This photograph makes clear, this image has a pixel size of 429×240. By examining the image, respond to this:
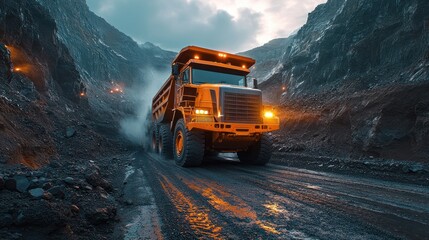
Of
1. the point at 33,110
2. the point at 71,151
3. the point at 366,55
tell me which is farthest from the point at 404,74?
the point at 33,110

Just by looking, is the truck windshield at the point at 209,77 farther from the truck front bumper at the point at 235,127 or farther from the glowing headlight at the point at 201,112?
the truck front bumper at the point at 235,127

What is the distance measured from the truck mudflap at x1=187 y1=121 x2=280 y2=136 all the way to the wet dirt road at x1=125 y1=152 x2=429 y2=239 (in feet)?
7.24

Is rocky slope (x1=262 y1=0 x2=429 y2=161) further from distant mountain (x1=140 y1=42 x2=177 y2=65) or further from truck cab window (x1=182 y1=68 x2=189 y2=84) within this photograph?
distant mountain (x1=140 y1=42 x2=177 y2=65)

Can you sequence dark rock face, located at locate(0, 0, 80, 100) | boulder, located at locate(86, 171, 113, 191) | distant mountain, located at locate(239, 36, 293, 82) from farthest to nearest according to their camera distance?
distant mountain, located at locate(239, 36, 293, 82) < dark rock face, located at locate(0, 0, 80, 100) < boulder, located at locate(86, 171, 113, 191)

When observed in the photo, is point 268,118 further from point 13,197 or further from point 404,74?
point 404,74

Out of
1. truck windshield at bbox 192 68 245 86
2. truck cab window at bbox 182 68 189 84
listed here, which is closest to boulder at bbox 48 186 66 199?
truck windshield at bbox 192 68 245 86

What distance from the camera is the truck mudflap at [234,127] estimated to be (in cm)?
713

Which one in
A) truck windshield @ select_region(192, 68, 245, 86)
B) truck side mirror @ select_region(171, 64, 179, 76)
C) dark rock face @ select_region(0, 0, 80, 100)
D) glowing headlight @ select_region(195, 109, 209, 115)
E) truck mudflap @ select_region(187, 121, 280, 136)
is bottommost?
truck mudflap @ select_region(187, 121, 280, 136)

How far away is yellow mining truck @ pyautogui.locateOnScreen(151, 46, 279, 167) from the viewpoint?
24.3 ft

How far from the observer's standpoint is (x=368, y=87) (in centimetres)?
1568

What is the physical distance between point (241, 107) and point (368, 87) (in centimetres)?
1196

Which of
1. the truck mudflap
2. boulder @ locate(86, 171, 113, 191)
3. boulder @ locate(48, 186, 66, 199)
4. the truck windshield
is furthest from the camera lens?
the truck windshield

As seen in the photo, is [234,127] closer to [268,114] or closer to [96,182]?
[268,114]

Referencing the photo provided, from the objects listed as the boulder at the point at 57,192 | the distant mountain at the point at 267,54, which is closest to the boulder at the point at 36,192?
the boulder at the point at 57,192
